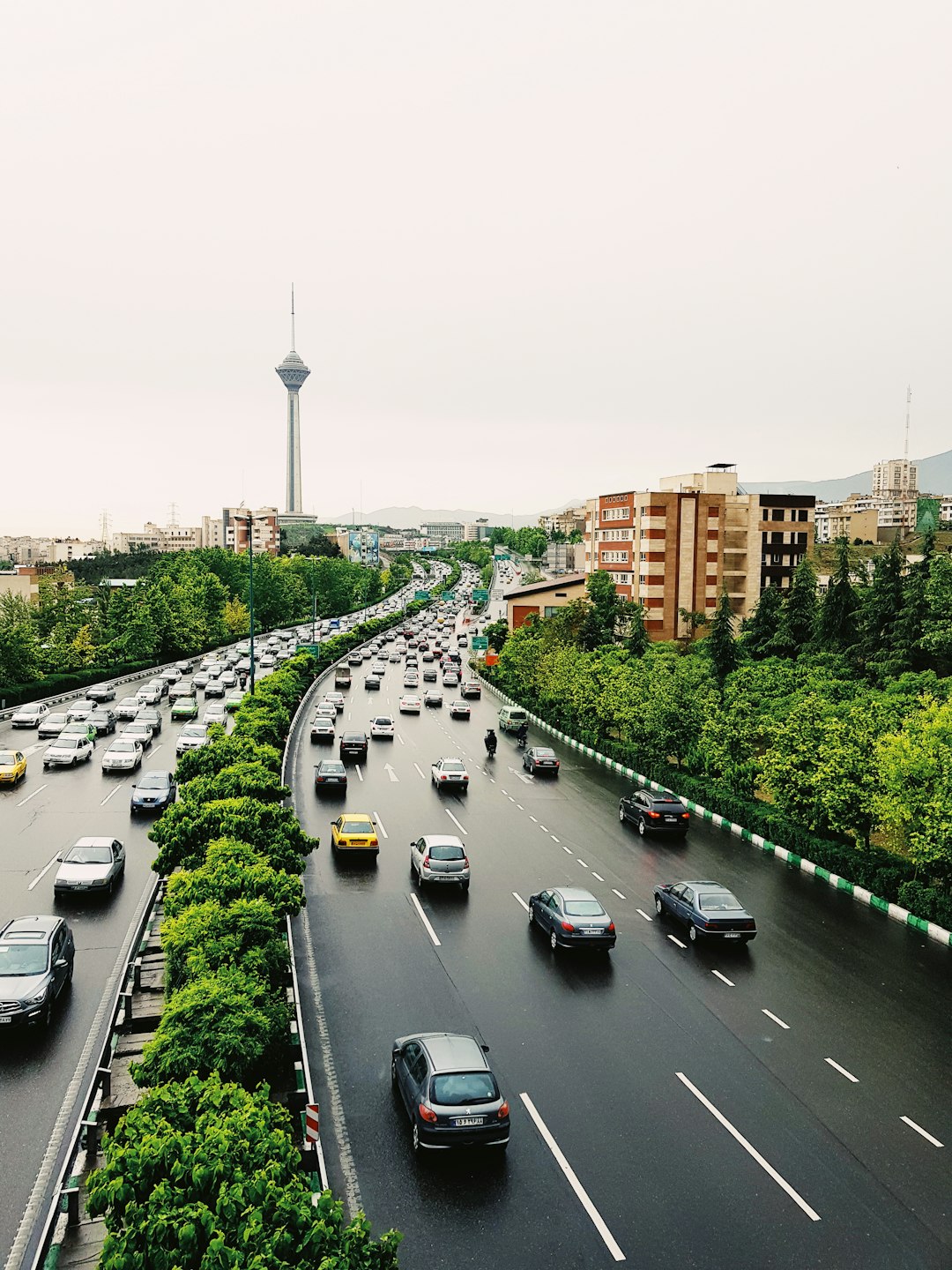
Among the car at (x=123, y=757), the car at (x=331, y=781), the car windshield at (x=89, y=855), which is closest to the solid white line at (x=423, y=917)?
the car windshield at (x=89, y=855)

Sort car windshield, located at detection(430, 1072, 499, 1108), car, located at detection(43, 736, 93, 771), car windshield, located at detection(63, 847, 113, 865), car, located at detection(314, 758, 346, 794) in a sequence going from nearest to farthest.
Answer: car windshield, located at detection(430, 1072, 499, 1108)
car windshield, located at detection(63, 847, 113, 865)
car, located at detection(314, 758, 346, 794)
car, located at detection(43, 736, 93, 771)

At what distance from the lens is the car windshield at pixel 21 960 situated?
50.1 feet

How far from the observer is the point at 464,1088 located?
39.3ft

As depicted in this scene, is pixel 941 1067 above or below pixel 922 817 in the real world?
below

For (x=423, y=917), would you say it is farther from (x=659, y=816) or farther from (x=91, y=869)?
(x=659, y=816)

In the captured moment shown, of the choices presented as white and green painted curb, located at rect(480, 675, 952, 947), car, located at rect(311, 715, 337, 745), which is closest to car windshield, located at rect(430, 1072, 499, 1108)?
white and green painted curb, located at rect(480, 675, 952, 947)

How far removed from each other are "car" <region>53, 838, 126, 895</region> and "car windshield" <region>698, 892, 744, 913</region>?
13.9 metres

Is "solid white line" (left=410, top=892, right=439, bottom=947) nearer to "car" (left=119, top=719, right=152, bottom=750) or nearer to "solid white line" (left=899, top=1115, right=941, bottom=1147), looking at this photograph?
"solid white line" (left=899, top=1115, right=941, bottom=1147)

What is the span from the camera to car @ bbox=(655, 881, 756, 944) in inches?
781

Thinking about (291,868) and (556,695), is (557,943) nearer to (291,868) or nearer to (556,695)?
(291,868)

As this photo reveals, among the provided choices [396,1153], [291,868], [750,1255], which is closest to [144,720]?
[291,868]

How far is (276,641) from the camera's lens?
99.2 meters

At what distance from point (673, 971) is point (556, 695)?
33.8 meters

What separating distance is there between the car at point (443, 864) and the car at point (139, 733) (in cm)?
2079
